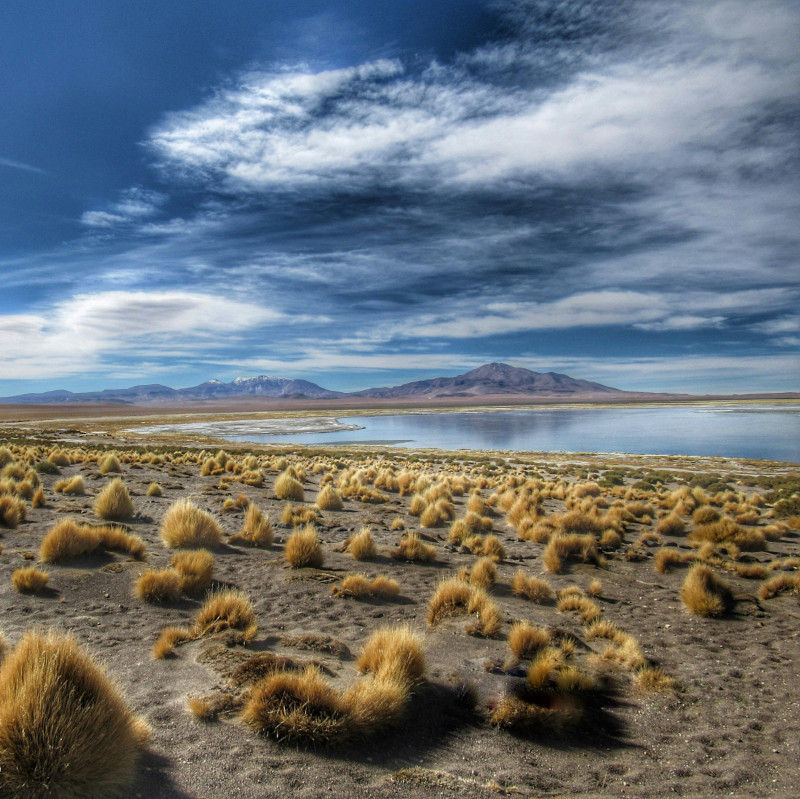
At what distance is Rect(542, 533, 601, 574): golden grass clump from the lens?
33.2ft

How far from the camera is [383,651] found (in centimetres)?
509

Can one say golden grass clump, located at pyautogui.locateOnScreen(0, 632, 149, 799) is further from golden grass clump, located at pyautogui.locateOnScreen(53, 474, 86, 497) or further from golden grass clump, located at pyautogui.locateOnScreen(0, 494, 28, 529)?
golden grass clump, located at pyautogui.locateOnScreen(53, 474, 86, 497)

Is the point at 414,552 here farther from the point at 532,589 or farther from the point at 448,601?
the point at 448,601

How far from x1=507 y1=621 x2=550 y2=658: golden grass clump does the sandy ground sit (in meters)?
0.21

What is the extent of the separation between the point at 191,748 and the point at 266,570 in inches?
202

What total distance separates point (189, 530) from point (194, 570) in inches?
92.1

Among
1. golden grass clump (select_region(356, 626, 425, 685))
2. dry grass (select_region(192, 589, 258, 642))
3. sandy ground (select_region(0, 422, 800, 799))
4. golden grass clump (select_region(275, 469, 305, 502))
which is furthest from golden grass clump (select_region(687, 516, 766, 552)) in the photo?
golden grass clump (select_region(275, 469, 305, 502))

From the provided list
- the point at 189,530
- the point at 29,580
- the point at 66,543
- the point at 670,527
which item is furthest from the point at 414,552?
the point at 670,527

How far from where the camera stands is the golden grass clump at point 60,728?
2.84m

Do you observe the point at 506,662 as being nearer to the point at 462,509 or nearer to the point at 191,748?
the point at 191,748

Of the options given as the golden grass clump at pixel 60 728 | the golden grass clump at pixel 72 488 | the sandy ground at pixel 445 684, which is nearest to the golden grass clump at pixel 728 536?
the sandy ground at pixel 445 684

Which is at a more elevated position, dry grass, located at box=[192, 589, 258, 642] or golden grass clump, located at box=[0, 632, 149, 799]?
golden grass clump, located at box=[0, 632, 149, 799]

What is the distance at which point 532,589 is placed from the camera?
843 centimetres

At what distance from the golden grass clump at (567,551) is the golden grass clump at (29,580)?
27.7 feet
